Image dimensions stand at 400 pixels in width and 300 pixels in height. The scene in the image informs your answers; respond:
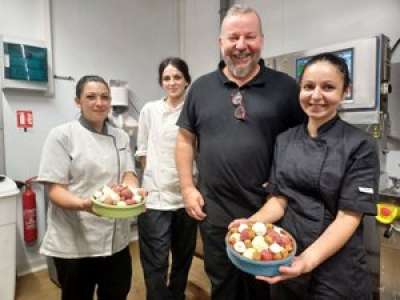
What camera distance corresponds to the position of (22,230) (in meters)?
2.47

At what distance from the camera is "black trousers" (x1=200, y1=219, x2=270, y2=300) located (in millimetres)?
1161

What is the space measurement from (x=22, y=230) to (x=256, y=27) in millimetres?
2383

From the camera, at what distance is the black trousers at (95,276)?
1374mm

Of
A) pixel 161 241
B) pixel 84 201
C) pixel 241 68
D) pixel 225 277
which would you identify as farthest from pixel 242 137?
pixel 161 241

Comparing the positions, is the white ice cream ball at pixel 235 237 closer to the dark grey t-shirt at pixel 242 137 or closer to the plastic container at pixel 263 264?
the plastic container at pixel 263 264

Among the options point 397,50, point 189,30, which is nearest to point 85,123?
point 397,50

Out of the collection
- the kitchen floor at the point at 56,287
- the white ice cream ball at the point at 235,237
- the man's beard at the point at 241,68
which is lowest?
the kitchen floor at the point at 56,287

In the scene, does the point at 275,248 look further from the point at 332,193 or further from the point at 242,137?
the point at 242,137

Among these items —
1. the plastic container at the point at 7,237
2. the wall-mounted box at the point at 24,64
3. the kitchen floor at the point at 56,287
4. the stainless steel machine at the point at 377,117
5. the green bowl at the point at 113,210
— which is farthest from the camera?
the wall-mounted box at the point at 24,64

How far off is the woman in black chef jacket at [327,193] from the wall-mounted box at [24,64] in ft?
7.18

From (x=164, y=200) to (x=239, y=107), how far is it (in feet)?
2.61

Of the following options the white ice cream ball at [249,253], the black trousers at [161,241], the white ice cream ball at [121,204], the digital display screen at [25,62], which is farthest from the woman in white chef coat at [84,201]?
the digital display screen at [25,62]

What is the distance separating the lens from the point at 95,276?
1.49 m

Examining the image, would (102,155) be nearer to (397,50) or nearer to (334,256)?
(334,256)
